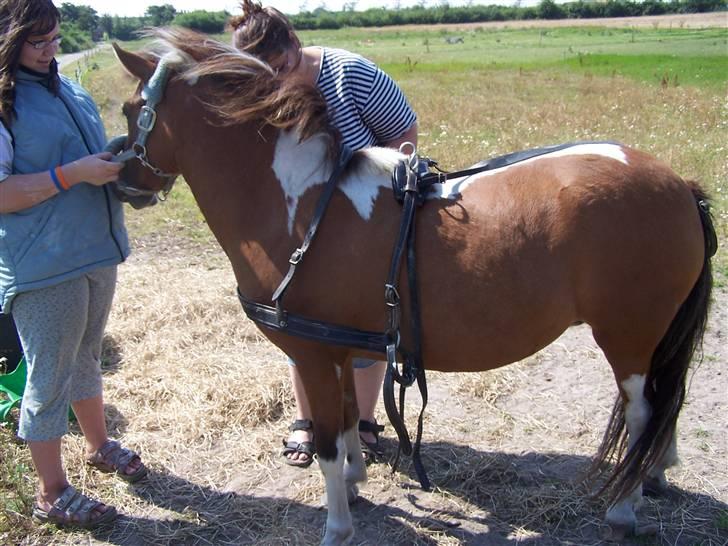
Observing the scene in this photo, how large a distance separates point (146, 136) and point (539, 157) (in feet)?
5.21

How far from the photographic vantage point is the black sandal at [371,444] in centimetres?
343

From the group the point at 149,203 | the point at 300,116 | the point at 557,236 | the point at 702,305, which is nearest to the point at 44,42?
the point at 149,203

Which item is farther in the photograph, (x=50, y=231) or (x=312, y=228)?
(x=50, y=231)

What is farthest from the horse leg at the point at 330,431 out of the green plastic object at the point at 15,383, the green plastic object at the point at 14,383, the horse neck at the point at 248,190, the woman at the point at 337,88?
the green plastic object at the point at 14,383

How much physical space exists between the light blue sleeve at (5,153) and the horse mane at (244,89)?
64 centimetres

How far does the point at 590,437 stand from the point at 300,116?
2.39 metres

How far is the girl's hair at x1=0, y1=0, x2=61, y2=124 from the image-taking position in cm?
238

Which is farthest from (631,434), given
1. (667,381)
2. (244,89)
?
(244,89)

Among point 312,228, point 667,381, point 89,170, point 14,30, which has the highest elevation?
point 14,30

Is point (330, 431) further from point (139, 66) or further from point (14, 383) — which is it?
point (14, 383)

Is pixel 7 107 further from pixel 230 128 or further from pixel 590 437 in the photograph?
pixel 590 437

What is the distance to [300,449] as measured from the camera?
338cm

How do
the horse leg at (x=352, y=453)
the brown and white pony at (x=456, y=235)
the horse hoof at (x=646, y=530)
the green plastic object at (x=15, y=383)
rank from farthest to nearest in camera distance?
1. the green plastic object at (x=15, y=383)
2. the horse leg at (x=352, y=453)
3. the horse hoof at (x=646, y=530)
4. the brown and white pony at (x=456, y=235)

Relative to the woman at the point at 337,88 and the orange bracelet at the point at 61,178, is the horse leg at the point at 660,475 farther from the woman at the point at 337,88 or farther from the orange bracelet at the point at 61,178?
the orange bracelet at the point at 61,178
